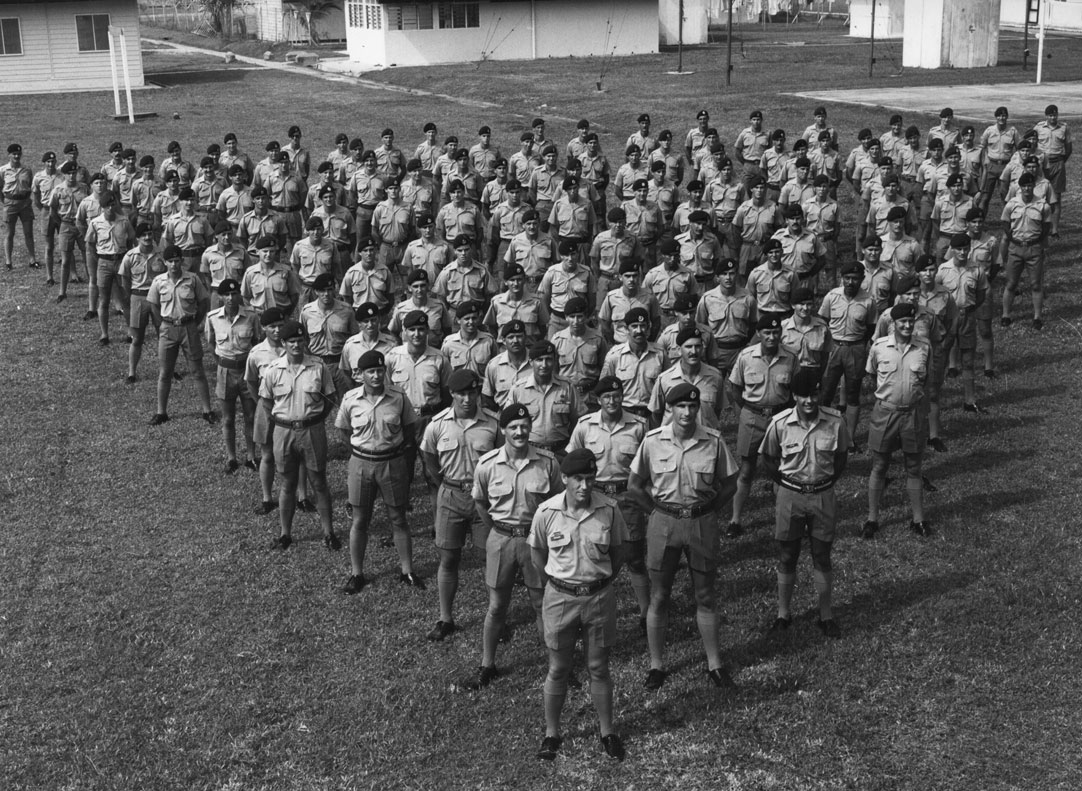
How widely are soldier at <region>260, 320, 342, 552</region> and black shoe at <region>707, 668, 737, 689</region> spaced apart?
4.42 m

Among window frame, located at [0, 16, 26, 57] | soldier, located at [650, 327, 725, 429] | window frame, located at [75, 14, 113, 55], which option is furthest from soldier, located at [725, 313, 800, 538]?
window frame, located at [0, 16, 26, 57]

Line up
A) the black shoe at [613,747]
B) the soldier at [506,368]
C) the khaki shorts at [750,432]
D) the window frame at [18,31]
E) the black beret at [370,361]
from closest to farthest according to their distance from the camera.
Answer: the black shoe at [613,747]
the black beret at [370,361]
the soldier at [506,368]
the khaki shorts at [750,432]
the window frame at [18,31]

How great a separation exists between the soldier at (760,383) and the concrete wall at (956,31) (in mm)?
35692

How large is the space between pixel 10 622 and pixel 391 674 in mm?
3600

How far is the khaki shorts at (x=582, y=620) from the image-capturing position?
9.22 metres

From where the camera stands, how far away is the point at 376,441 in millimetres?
11727

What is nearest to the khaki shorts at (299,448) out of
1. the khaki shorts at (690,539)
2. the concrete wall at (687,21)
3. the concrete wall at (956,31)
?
the khaki shorts at (690,539)

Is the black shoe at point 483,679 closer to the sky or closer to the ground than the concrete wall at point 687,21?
closer to the ground

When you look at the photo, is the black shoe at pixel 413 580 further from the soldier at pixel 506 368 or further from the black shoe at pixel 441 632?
the soldier at pixel 506 368

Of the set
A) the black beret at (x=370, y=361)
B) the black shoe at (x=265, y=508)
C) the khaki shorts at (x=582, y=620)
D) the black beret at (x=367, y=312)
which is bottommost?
the black shoe at (x=265, y=508)

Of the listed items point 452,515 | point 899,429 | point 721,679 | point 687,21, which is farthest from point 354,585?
point 687,21

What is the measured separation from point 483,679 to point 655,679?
1.34 m

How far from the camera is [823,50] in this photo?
186 ft

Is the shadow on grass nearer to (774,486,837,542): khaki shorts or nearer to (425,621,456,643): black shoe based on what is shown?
(425,621,456,643): black shoe
